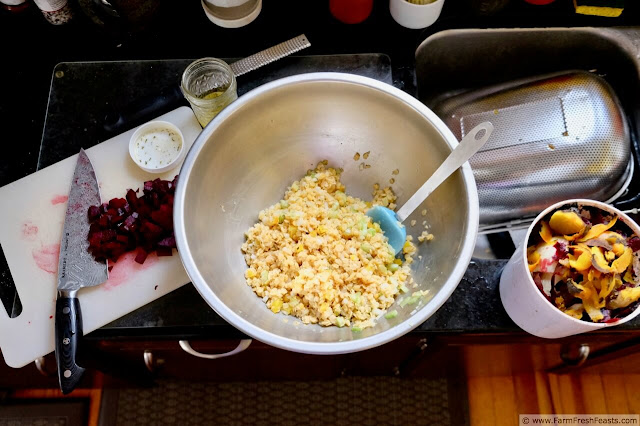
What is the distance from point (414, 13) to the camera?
3.43 feet

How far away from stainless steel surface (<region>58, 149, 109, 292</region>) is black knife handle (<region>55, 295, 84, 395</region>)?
3 centimetres

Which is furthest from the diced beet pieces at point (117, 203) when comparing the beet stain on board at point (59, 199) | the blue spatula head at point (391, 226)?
the blue spatula head at point (391, 226)

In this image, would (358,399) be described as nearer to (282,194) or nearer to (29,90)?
(282,194)

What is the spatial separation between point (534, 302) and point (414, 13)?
619mm

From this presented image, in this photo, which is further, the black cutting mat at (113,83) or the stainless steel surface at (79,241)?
the black cutting mat at (113,83)

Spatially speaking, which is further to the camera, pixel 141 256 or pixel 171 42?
pixel 171 42

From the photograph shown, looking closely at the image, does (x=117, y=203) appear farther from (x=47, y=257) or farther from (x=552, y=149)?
(x=552, y=149)

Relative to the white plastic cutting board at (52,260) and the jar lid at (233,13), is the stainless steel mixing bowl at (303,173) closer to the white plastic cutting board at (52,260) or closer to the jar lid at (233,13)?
the white plastic cutting board at (52,260)

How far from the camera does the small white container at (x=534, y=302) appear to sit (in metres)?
0.74

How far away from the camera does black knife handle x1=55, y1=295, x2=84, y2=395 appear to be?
82cm

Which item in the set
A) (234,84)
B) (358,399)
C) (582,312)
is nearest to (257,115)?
(234,84)

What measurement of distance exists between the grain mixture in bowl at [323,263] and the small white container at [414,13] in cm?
42

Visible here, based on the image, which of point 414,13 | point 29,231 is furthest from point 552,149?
point 29,231

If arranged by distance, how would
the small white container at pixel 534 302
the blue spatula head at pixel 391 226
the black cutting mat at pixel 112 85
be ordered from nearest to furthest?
the small white container at pixel 534 302, the blue spatula head at pixel 391 226, the black cutting mat at pixel 112 85
